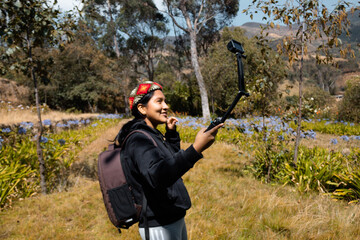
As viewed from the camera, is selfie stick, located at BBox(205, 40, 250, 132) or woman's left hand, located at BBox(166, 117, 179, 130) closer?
selfie stick, located at BBox(205, 40, 250, 132)

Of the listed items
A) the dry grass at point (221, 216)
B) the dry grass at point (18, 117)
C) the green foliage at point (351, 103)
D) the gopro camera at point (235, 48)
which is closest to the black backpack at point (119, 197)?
the gopro camera at point (235, 48)

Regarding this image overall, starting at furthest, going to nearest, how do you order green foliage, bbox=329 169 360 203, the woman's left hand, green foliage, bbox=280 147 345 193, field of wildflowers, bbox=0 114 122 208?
1. green foliage, bbox=280 147 345 193
2. field of wildflowers, bbox=0 114 122 208
3. green foliage, bbox=329 169 360 203
4. the woman's left hand

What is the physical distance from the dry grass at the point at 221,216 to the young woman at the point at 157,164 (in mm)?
1449

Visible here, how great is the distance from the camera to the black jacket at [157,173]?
1119 millimetres

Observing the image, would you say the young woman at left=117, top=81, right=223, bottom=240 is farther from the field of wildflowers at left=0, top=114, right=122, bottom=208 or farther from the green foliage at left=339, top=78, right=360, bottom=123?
the green foliage at left=339, top=78, right=360, bottom=123

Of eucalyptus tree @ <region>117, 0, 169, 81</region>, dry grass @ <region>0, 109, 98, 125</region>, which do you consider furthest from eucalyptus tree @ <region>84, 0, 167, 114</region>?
dry grass @ <region>0, 109, 98, 125</region>

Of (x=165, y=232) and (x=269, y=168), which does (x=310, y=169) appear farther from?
(x=165, y=232)

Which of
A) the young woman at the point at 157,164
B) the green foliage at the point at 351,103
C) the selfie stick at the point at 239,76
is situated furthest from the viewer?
the green foliage at the point at 351,103

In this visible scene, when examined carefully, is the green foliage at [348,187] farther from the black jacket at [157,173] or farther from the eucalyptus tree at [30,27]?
the eucalyptus tree at [30,27]

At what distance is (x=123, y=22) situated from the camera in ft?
74.0

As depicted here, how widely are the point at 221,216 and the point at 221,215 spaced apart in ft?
0.08

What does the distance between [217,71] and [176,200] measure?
639 inches

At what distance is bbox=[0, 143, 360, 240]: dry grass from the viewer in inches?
105

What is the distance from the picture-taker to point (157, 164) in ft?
3.80
